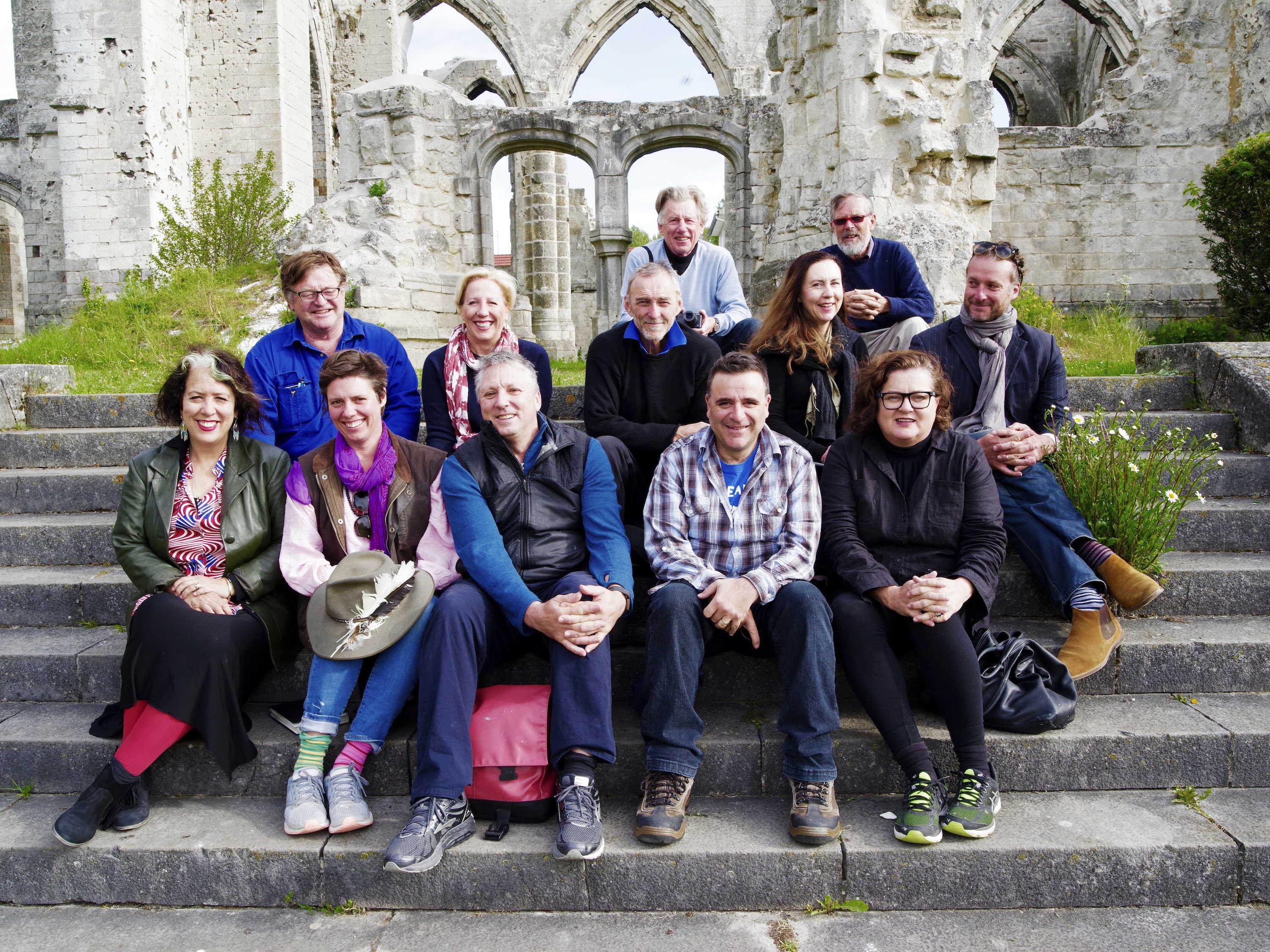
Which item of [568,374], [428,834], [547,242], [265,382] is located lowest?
[428,834]

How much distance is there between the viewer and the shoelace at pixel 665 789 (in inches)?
103

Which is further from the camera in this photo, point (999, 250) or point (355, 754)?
point (999, 250)

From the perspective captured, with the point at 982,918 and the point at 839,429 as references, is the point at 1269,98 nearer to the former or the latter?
the point at 839,429

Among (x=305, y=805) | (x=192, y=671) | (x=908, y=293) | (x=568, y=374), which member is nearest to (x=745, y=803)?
(x=305, y=805)

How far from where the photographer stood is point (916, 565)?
2959mm

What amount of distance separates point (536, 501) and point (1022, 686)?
1.81 m

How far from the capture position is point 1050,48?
18.8 m

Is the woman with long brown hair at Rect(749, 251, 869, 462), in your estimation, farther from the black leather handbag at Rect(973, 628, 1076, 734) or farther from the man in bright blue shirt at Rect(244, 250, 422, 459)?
the man in bright blue shirt at Rect(244, 250, 422, 459)

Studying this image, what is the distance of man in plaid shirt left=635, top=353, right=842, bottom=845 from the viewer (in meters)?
2.63

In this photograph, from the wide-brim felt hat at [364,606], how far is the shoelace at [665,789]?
0.95 metres

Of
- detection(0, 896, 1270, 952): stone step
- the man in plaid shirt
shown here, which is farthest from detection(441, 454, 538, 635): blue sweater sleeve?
detection(0, 896, 1270, 952): stone step

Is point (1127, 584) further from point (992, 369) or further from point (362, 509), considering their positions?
point (362, 509)

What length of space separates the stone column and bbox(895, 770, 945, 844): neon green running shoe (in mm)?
15626

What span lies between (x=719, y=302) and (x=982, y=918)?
2.96 metres
